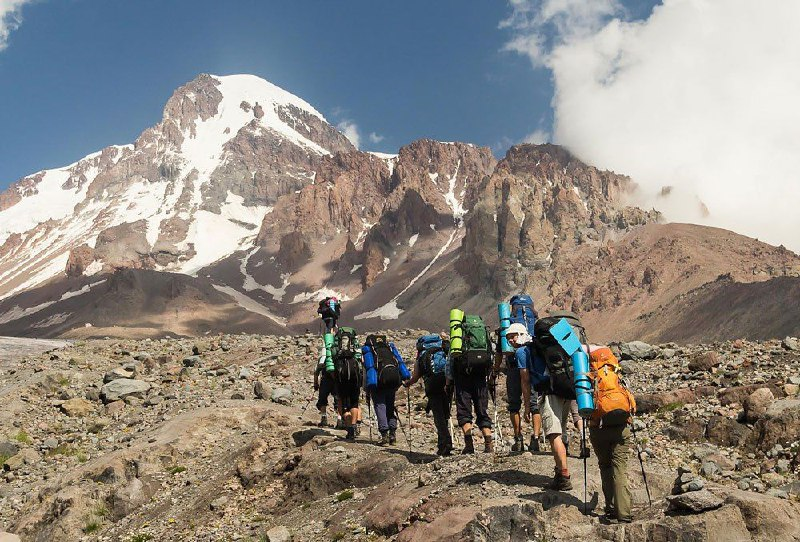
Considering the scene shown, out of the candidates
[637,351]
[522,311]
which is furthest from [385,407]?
[637,351]

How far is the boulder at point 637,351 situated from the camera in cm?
2833

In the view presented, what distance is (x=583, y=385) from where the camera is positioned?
944cm

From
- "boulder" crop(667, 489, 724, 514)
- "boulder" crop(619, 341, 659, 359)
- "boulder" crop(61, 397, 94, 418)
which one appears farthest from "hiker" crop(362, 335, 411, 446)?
"boulder" crop(619, 341, 659, 359)

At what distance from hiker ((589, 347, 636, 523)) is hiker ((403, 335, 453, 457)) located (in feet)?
15.0

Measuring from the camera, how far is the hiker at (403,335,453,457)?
542 inches

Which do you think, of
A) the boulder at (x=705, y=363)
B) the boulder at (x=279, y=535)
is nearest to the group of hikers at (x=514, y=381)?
the boulder at (x=279, y=535)

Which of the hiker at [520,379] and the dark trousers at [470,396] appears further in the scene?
the dark trousers at [470,396]

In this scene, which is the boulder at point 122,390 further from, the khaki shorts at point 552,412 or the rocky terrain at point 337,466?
→ the khaki shorts at point 552,412

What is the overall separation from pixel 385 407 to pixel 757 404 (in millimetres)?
8890

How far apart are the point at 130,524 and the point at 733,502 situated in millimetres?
12333

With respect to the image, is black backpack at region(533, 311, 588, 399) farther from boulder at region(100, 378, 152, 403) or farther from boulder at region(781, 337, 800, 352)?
boulder at region(100, 378, 152, 403)

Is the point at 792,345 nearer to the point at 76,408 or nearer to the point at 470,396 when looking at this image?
the point at 470,396

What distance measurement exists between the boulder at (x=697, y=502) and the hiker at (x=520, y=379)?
3345 mm

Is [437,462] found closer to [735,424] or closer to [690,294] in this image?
[735,424]
